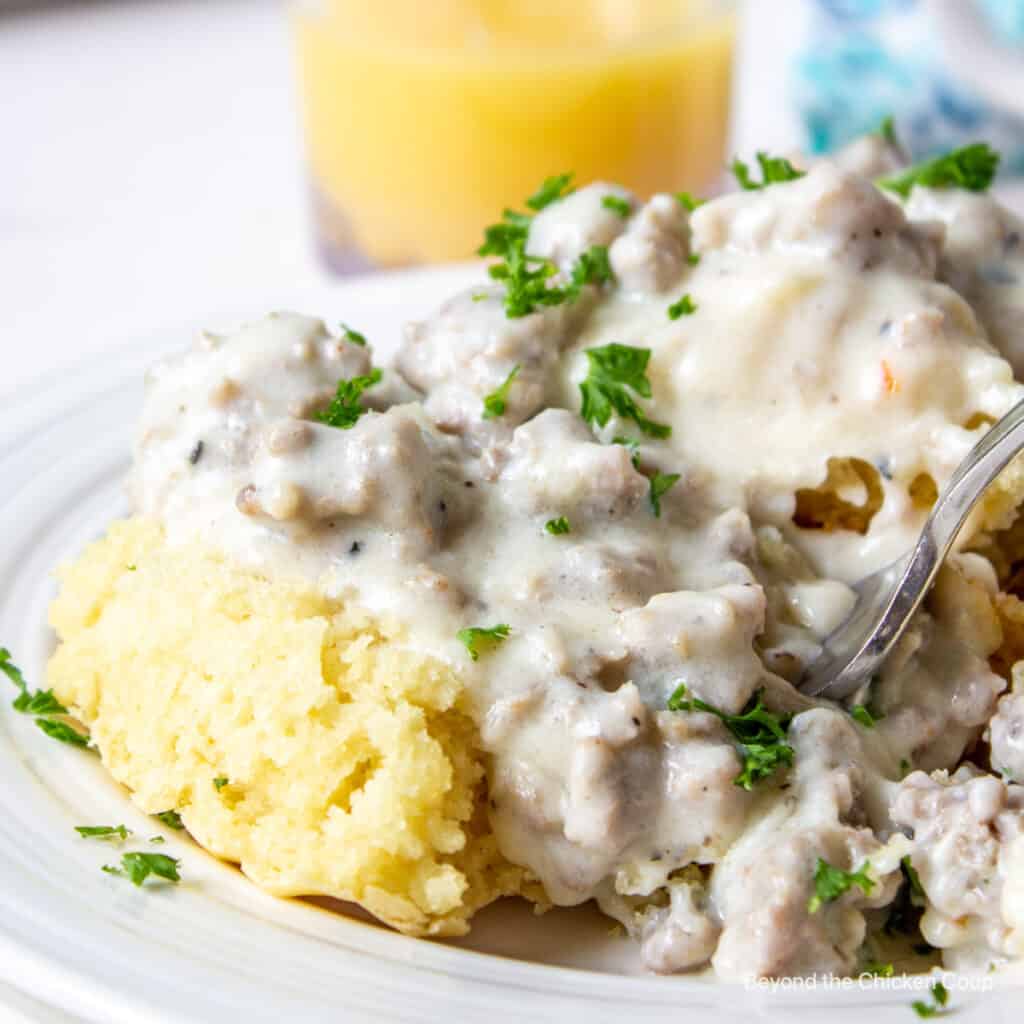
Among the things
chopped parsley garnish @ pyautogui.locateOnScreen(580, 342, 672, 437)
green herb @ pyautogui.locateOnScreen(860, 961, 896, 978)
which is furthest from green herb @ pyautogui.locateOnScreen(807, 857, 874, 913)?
chopped parsley garnish @ pyautogui.locateOnScreen(580, 342, 672, 437)

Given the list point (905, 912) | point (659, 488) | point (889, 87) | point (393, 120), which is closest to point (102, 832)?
point (659, 488)

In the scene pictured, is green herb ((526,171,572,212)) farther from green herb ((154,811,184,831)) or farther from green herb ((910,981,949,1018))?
green herb ((910,981,949,1018))

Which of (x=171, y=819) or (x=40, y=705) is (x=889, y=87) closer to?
(x=40, y=705)

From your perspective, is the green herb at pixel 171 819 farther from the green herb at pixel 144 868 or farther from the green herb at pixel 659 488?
the green herb at pixel 659 488

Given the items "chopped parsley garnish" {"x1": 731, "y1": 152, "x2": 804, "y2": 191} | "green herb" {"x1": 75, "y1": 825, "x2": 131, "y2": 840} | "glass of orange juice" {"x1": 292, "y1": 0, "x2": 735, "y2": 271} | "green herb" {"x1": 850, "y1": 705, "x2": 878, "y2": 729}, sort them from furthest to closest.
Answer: "glass of orange juice" {"x1": 292, "y1": 0, "x2": 735, "y2": 271} < "chopped parsley garnish" {"x1": 731, "y1": 152, "x2": 804, "y2": 191} < "green herb" {"x1": 850, "y1": 705, "x2": 878, "y2": 729} < "green herb" {"x1": 75, "y1": 825, "x2": 131, "y2": 840}

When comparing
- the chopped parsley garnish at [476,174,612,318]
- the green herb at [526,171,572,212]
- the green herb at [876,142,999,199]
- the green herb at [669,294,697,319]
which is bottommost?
the green herb at [669,294,697,319]

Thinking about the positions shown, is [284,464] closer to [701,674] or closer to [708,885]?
[701,674]
